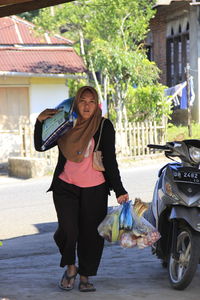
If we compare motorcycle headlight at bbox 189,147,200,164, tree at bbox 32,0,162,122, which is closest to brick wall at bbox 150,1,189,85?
tree at bbox 32,0,162,122

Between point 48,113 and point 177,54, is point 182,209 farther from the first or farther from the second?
point 177,54

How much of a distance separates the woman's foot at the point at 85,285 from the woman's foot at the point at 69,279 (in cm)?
7

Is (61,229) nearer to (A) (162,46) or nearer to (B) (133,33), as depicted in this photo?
(B) (133,33)

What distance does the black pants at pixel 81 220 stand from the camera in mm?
6184

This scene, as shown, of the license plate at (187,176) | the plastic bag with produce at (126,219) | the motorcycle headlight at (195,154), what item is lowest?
the plastic bag with produce at (126,219)

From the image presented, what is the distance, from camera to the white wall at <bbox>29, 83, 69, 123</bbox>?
23.4 metres

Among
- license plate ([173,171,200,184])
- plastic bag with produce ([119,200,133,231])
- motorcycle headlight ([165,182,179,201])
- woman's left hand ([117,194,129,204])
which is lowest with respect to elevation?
plastic bag with produce ([119,200,133,231])

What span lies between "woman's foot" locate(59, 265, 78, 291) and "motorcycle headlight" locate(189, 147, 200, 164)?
4.47 feet

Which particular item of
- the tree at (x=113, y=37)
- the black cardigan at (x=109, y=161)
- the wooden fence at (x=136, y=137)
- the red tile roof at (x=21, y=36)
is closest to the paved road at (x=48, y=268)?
the black cardigan at (x=109, y=161)

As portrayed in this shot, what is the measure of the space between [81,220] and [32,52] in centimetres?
1779

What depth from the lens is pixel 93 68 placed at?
23438mm

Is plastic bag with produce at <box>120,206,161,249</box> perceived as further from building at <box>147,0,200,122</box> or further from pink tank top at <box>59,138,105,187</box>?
building at <box>147,0,200,122</box>

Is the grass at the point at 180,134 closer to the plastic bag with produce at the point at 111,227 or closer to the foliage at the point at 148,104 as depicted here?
the foliage at the point at 148,104

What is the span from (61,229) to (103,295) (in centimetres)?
67
